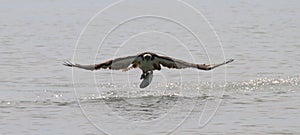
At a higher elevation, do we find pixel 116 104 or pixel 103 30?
pixel 103 30

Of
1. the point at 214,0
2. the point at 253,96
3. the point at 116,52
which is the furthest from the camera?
the point at 214,0

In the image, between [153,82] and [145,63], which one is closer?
[145,63]

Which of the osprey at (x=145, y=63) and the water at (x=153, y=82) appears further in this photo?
the osprey at (x=145, y=63)

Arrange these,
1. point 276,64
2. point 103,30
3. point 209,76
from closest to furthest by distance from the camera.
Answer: point 209,76, point 276,64, point 103,30

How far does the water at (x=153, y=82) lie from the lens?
18.4 meters

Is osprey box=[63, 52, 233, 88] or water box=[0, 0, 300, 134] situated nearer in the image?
water box=[0, 0, 300, 134]

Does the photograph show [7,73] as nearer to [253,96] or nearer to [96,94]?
[96,94]

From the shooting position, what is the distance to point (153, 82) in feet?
79.3

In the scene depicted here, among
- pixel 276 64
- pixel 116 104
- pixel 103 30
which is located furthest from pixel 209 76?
pixel 103 30

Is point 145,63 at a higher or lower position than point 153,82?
higher

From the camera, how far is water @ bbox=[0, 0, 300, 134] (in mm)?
18391

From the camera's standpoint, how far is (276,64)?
27781mm

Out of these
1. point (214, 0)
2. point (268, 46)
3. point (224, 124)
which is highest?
point (214, 0)

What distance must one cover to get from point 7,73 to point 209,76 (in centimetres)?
586
